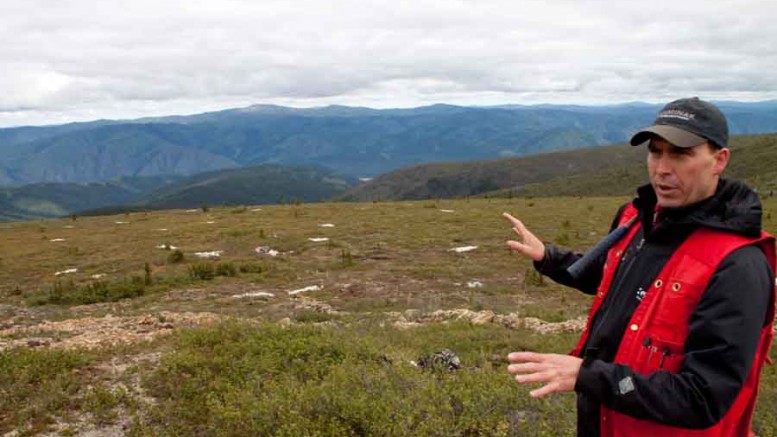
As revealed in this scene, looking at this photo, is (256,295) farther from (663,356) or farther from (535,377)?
(663,356)

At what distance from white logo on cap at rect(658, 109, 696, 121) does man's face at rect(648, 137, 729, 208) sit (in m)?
0.15

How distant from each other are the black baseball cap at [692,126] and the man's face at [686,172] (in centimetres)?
6

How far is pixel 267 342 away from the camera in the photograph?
8992mm

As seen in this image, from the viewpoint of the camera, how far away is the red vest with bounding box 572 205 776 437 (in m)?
3.25

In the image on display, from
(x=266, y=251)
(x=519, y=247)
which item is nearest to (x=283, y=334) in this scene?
(x=519, y=247)

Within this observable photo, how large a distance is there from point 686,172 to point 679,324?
91 cm

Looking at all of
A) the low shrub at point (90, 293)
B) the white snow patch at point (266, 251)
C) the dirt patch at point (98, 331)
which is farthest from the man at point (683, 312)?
the white snow patch at point (266, 251)

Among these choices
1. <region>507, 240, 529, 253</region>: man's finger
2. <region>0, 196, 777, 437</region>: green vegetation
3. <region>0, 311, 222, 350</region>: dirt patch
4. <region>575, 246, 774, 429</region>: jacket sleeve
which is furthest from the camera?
<region>0, 311, 222, 350</region>: dirt patch

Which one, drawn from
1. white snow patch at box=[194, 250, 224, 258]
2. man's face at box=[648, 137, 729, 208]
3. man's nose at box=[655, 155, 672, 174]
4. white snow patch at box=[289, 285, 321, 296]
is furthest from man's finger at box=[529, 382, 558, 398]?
white snow patch at box=[194, 250, 224, 258]

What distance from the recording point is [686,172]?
3.49 meters

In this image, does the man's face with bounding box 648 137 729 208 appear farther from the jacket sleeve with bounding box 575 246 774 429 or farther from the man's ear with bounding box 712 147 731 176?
the jacket sleeve with bounding box 575 246 774 429

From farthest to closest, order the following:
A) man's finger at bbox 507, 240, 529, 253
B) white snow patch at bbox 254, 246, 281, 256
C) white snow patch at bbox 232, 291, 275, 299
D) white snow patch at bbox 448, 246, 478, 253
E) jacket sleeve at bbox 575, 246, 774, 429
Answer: white snow patch at bbox 254, 246, 281, 256 < white snow patch at bbox 448, 246, 478, 253 < white snow patch at bbox 232, 291, 275, 299 < man's finger at bbox 507, 240, 529, 253 < jacket sleeve at bbox 575, 246, 774, 429

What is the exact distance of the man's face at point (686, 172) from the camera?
348 cm

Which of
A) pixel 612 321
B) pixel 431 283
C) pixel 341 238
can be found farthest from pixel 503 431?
pixel 341 238
